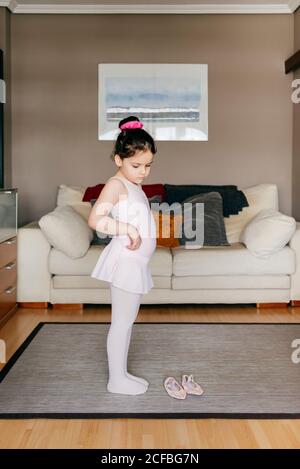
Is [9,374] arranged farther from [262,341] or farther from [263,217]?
[263,217]

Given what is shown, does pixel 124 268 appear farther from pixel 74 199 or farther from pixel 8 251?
pixel 74 199

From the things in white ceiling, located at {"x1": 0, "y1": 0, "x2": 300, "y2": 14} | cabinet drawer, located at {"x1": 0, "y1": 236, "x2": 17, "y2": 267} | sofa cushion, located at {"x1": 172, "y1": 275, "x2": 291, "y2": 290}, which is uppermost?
white ceiling, located at {"x1": 0, "y1": 0, "x2": 300, "y2": 14}

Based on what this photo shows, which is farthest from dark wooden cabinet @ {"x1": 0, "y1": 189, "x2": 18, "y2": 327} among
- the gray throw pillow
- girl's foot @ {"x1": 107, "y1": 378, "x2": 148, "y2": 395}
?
girl's foot @ {"x1": 107, "y1": 378, "x2": 148, "y2": 395}

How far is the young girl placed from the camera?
2.23 meters

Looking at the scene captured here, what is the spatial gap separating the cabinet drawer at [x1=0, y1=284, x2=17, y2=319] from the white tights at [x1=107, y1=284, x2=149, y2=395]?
1483 mm

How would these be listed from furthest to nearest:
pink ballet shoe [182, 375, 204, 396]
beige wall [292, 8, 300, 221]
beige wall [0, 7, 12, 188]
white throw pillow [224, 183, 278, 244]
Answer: beige wall [292, 8, 300, 221]
beige wall [0, 7, 12, 188]
white throw pillow [224, 183, 278, 244]
pink ballet shoe [182, 375, 204, 396]

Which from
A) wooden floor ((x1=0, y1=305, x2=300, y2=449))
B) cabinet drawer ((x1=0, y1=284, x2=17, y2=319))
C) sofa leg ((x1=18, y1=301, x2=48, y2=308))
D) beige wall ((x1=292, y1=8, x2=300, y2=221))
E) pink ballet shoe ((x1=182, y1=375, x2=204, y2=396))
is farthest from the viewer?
beige wall ((x1=292, y1=8, x2=300, y2=221))

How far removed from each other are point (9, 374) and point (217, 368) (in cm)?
102

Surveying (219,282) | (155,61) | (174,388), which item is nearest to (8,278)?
(219,282)

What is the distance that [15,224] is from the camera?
4094mm

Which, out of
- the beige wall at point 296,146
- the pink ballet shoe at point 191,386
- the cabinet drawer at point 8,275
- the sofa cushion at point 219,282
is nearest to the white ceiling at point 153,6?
the beige wall at point 296,146

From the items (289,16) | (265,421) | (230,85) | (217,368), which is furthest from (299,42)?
(265,421)

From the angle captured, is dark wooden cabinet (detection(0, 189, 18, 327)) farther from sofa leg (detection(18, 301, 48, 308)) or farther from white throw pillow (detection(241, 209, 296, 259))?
white throw pillow (detection(241, 209, 296, 259))
